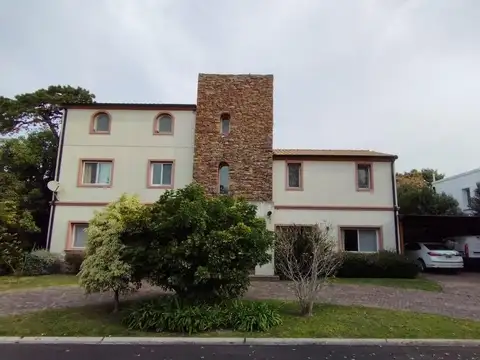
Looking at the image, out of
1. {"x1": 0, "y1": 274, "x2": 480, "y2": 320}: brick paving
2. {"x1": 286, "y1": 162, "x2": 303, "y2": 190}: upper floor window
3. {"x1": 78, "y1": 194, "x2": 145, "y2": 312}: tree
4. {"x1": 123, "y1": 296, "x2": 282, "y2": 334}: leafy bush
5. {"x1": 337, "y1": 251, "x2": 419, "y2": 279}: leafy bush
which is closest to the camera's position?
{"x1": 123, "y1": 296, "x2": 282, "y2": 334}: leafy bush

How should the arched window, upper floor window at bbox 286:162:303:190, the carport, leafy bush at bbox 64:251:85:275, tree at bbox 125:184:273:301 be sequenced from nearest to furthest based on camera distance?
1. tree at bbox 125:184:273:301
2. leafy bush at bbox 64:251:85:275
3. the arched window
4. upper floor window at bbox 286:162:303:190
5. the carport

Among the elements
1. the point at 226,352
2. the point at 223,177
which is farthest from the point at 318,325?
the point at 223,177

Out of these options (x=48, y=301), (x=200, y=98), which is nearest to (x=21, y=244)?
(x=48, y=301)

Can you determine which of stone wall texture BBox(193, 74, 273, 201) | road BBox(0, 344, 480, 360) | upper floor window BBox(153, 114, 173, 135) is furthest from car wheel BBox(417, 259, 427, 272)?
upper floor window BBox(153, 114, 173, 135)

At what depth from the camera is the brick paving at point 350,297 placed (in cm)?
1122

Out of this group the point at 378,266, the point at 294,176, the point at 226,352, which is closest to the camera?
the point at 226,352

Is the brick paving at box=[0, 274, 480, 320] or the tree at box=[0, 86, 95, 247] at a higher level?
the tree at box=[0, 86, 95, 247]

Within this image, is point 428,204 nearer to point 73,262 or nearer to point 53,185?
point 73,262

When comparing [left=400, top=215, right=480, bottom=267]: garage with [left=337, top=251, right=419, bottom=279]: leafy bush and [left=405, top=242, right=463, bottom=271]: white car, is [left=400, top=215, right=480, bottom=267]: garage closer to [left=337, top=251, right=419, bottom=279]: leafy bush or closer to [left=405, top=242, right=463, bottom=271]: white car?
[left=405, top=242, right=463, bottom=271]: white car

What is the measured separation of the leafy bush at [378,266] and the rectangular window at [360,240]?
1518 mm

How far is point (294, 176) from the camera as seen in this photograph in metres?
20.4

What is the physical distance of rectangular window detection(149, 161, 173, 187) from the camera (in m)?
20.2

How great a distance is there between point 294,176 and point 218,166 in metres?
4.02

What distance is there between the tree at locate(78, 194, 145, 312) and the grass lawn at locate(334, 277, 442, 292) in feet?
30.6
